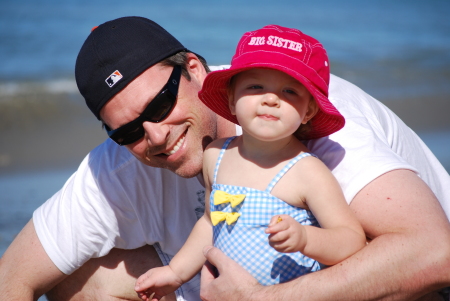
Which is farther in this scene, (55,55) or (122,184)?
(55,55)

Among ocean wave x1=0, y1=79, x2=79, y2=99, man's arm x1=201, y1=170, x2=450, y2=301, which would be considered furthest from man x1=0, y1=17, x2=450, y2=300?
ocean wave x1=0, y1=79, x2=79, y2=99

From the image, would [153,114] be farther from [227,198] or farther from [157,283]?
[157,283]

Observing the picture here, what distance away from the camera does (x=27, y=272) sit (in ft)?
10.5

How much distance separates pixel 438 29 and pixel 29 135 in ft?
26.2

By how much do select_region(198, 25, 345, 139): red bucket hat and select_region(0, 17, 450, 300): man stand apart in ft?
0.92

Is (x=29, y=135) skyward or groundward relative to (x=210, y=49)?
groundward

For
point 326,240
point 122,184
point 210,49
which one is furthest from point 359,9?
point 326,240

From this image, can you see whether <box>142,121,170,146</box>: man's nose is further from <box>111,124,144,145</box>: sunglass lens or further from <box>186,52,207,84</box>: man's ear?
<box>186,52,207,84</box>: man's ear

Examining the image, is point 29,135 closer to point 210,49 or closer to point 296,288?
point 210,49

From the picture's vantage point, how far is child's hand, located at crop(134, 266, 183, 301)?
2662mm

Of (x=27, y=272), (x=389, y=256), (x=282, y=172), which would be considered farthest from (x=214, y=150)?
(x=27, y=272)

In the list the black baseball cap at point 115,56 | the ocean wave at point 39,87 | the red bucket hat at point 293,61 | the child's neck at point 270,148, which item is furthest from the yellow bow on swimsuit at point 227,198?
the ocean wave at point 39,87

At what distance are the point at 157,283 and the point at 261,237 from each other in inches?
24.6

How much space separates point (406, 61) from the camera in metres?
9.88
